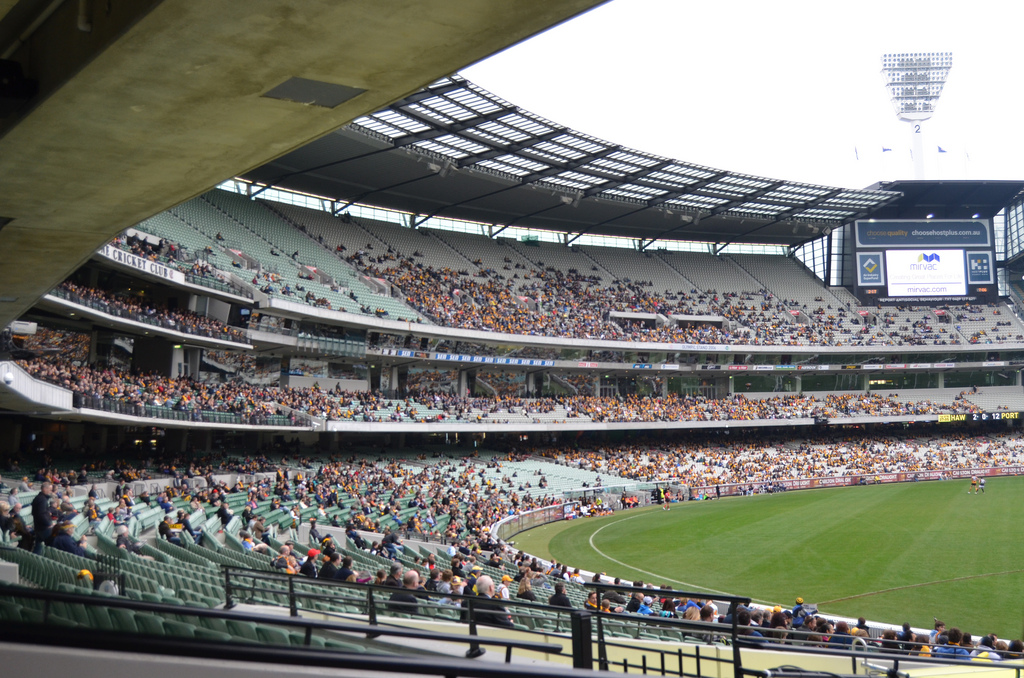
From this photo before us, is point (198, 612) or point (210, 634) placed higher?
point (198, 612)

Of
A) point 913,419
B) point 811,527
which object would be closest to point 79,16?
point 811,527

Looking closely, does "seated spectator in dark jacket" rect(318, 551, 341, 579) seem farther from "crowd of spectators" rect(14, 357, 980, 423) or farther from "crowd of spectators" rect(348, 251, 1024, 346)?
"crowd of spectators" rect(348, 251, 1024, 346)

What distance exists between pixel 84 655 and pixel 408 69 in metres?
3.71

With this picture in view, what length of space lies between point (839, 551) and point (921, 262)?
46.8 m

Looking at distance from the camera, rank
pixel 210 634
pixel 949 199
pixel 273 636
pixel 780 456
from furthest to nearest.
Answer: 1. pixel 949 199
2. pixel 780 456
3. pixel 273 636
4. pixel 210 634

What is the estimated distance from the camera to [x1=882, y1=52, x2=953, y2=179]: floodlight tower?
7088 cm

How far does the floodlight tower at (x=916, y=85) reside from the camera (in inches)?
2790

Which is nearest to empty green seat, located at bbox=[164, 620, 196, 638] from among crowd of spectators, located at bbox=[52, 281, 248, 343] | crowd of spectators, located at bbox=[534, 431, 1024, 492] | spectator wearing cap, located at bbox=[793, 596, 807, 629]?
spectator wearing cap, located at bbox=[793, 596, 807, 629]

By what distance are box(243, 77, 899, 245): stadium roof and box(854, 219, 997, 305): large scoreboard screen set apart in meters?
3.42

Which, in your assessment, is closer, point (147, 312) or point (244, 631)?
point (244, 631)

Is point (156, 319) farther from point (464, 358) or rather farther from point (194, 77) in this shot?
point (194, 77)

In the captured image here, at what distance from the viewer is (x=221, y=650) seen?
1960 millimetres

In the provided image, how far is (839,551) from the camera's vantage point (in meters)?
26.4

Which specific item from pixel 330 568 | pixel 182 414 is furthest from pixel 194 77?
pixel 182 414
